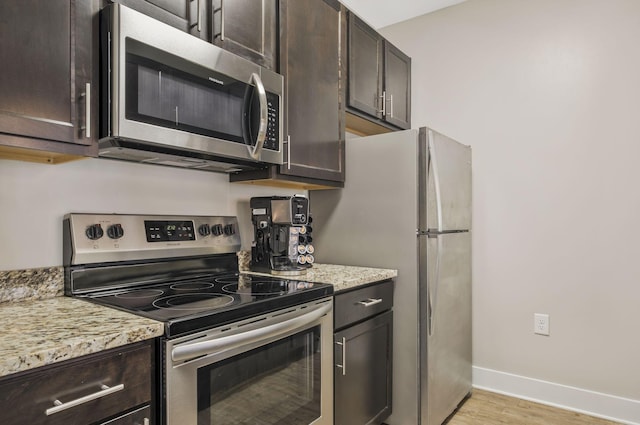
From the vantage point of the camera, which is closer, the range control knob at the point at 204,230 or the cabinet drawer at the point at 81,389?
the cabinet drawer at the point at 81,389

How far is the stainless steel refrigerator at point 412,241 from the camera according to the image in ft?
6.70

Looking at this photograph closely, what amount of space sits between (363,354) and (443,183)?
3.34ft

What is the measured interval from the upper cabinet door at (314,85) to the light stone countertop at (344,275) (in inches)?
19.1

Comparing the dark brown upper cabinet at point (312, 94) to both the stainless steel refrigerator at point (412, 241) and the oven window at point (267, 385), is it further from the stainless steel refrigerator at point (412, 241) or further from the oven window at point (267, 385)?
the oven window at point (267, 385)

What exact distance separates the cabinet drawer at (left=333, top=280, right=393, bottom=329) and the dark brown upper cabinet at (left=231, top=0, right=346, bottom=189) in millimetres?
607

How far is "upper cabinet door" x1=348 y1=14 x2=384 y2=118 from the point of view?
7.64 ft

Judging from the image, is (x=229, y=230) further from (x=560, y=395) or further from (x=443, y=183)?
(x=560, y=395)

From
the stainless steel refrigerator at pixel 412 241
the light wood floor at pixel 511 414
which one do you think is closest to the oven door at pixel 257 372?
the stainless steel refrigerator at pixel 412 241

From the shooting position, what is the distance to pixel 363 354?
187cm

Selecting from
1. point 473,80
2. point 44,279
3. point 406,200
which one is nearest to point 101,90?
point 44,279

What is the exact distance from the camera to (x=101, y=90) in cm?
122

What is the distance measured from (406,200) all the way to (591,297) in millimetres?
1342

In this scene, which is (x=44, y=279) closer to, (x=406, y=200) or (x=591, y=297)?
(x=406, y=200)

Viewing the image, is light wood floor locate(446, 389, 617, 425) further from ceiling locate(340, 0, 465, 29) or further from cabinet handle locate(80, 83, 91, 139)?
ceiling locate(340, 0, 465, 29)
